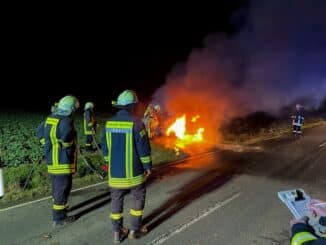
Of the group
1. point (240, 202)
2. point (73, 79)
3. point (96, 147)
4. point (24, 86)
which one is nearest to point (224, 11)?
point (73, 79)

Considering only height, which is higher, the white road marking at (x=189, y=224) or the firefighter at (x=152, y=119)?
the firefighter at (x=152, y=119)

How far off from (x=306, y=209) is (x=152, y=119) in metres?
12.5

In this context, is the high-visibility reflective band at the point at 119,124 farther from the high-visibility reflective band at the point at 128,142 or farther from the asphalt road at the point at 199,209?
the asphalt road at the point at 199,209

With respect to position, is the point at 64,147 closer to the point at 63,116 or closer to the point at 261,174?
the point at 63,116

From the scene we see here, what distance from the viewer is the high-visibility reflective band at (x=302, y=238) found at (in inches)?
117

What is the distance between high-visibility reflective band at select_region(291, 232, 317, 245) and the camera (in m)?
2.97

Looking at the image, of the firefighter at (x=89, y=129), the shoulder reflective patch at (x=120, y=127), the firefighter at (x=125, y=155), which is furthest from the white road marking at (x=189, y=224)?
the firefighter at (x=89, y=129)

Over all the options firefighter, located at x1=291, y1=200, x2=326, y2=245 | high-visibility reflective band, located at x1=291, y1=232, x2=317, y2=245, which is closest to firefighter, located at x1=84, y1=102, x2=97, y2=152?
firefighter, located at x1=291, y1=200, x2=326, y2=245

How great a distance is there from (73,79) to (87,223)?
24217mm

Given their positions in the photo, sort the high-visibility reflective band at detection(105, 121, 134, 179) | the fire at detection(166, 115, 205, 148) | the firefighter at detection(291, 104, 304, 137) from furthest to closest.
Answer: the firefighter at detection(291, 104, 304, 137) < the fire at detection(166, 115, 205, 148) < the high-visibility reflective band at detection(105, 121, 134, 179)

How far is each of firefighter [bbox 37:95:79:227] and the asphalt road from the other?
39cm

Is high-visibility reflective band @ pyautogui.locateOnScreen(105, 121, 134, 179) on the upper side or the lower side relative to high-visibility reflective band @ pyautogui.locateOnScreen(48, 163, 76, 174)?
upper

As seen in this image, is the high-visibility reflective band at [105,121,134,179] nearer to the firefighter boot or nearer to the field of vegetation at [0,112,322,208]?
the firefighter boot

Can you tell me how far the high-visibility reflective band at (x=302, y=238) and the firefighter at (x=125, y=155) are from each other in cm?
315
